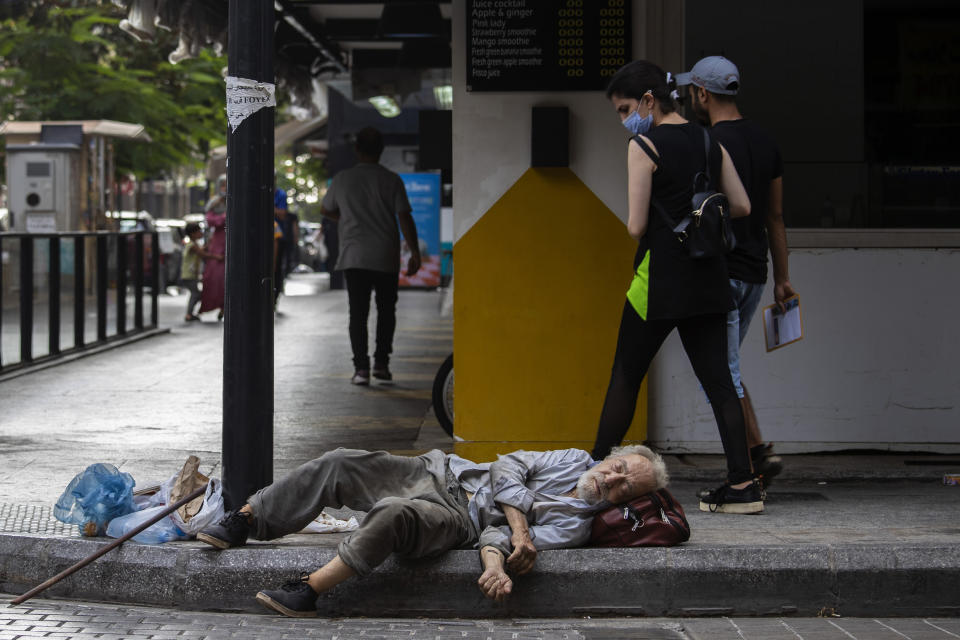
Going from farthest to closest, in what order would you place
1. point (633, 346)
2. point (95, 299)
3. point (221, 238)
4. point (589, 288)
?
point (221, 238) → point (95, 299) → point (589, 288) → point (633, 346)

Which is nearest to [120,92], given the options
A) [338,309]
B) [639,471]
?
[338,309]

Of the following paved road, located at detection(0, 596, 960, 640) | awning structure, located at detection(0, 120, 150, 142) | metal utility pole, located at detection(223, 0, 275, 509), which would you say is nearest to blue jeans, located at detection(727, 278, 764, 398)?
paved road, located at detection(0, 596, 960, 640)

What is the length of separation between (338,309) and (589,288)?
1193cm

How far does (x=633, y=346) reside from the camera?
527cm

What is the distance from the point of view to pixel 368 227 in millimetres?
9188

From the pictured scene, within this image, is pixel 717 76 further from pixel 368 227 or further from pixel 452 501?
pixel 368 227

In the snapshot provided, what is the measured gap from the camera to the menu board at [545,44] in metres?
6.11

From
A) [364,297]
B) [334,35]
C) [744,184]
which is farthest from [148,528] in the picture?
[334,35]

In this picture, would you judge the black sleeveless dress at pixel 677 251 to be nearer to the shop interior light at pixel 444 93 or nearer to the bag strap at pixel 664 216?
the bag strap at pixel 664 216

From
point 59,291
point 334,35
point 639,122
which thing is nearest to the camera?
point 639,122

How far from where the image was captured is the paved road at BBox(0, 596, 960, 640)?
424 cm

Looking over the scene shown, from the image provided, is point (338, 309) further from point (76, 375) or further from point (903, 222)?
point (903, 222)

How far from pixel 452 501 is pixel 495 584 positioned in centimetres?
59

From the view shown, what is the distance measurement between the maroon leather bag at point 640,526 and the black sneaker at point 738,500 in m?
0.73
